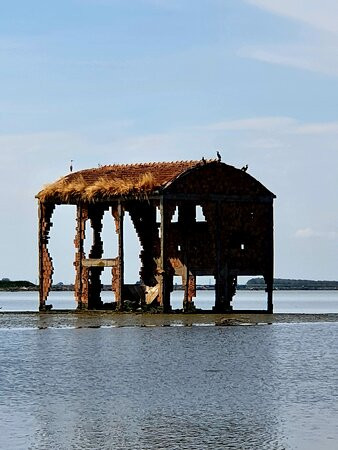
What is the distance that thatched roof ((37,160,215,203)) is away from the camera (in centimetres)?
5194

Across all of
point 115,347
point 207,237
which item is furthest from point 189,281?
point 115,347

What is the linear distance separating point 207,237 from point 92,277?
242 inches

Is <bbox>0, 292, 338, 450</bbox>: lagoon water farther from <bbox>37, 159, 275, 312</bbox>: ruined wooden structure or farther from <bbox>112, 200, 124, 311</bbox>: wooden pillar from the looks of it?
<bbox>112, 200, 124, 311</bbox>: wooden pillar

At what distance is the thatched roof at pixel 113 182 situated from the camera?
170 ft

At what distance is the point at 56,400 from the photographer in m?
25.1

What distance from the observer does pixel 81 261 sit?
56.2 meters

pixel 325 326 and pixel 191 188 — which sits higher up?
pixel 191 188

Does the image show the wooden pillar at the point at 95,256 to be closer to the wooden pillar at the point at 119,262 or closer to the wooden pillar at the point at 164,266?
the wooden pillar at the point at 119,262

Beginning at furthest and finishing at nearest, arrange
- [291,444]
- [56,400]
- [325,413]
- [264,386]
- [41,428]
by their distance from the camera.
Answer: [264,386]
[56,400]
[325,413]
[41,428]
[291,444]

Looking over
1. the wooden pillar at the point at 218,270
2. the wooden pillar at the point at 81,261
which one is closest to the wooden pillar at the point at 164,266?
the wooden pillar at the point at 218,270

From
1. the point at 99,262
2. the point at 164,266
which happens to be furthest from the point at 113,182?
the point at 164,266

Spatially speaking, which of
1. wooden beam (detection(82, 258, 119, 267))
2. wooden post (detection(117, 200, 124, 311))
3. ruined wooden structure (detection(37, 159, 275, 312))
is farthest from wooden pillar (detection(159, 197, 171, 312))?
wooden beam (detection(82, 258, 119, 267))

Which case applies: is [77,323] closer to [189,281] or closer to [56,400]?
[189,281]

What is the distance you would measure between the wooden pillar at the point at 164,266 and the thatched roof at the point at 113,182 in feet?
3.19
